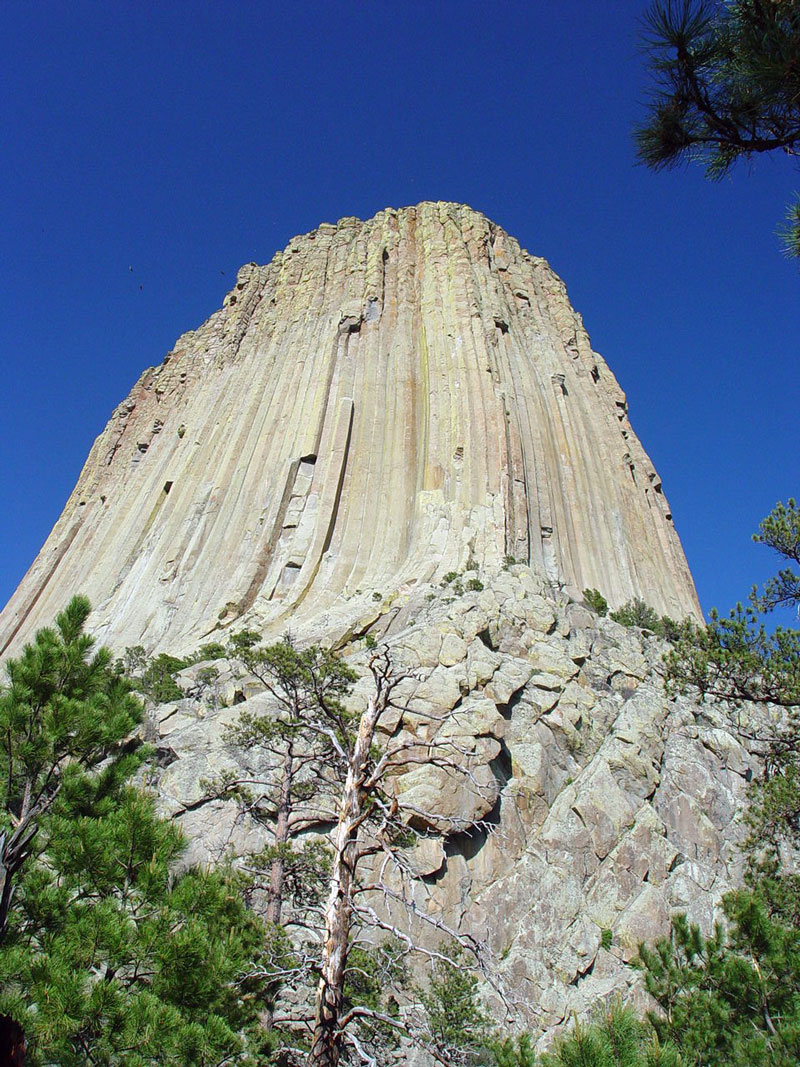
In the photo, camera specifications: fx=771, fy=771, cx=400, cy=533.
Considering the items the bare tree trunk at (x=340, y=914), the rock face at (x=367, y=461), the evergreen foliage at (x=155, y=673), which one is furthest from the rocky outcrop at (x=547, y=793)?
the rock face at (x=367, y=461)

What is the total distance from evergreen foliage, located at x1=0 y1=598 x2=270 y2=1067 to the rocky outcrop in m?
6.94

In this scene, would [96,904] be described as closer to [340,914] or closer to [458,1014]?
[340,914]

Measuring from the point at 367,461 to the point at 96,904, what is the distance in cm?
3592

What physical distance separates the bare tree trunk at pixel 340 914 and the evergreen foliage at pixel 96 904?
704mm

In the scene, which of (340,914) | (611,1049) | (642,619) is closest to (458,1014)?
(340,914)

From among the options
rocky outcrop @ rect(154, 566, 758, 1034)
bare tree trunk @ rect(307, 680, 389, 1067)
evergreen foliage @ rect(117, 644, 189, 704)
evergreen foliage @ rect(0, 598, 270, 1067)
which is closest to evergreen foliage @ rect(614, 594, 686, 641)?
rocky outcrop @ rect(154, 566, 758, 1034)

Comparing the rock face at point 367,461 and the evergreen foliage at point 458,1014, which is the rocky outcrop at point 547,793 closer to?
the evergreen foliage at point 458,1014

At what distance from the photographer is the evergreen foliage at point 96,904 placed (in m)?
5.64

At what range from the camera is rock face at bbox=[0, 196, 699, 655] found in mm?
37156

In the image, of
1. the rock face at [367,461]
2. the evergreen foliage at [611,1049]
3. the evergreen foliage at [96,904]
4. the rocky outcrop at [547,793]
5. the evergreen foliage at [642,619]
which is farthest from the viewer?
the rock face at [367,461]

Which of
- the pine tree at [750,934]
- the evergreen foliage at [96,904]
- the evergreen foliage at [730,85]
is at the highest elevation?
the evergreen foliage at [730,85]

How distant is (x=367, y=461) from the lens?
41.6 meters

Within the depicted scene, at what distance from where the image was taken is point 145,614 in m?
39.6

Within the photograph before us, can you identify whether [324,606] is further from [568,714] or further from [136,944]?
[136,944]
